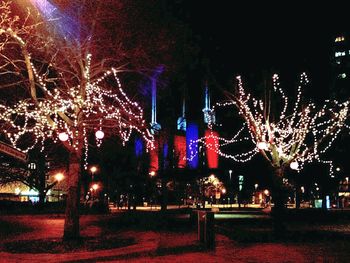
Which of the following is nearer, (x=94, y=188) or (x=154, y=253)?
(x=154, y=253)

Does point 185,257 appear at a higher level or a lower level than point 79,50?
lower

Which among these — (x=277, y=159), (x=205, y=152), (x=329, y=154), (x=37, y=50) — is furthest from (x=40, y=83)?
(x=205, y=152)

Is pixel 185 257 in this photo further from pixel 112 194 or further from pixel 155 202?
pixel 155 202

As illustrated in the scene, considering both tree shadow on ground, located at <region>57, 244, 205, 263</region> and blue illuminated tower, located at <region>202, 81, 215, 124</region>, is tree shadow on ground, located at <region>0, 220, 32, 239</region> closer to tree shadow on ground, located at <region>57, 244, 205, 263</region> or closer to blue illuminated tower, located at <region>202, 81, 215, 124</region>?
tree shadow on ground, located at <region>57, 244, 205, 263</region>

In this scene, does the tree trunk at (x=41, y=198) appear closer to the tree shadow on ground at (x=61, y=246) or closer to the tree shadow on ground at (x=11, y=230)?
the tree shadow on ground at (x=11, y=230)

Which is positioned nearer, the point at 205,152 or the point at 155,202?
the point at 155,202

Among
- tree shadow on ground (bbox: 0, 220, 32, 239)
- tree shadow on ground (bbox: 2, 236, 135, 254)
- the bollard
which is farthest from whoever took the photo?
tree shadow on ground (bbox: 0, 220, 32, 239)

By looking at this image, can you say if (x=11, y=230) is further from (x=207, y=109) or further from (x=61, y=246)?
(x=207, y=109)

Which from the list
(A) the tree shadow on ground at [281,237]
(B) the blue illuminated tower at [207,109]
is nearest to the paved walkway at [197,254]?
(A) the tree shadow on ground at [281,237]

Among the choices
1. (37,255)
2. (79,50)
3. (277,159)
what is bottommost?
(37,255)

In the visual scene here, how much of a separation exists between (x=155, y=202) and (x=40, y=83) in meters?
47.9

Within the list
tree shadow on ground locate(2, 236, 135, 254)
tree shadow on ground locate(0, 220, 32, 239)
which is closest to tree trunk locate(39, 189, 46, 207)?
tree shadow on ground locate(0, 220, 32, 239)

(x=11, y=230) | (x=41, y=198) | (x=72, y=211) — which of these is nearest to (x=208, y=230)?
(x=72, y=211)

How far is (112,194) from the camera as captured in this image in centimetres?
5722
